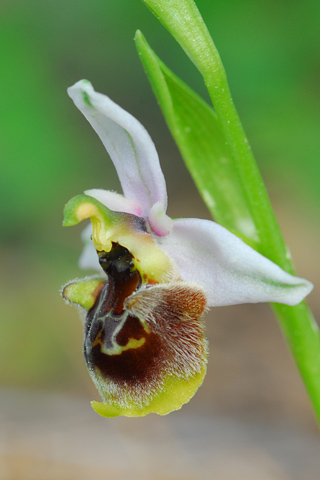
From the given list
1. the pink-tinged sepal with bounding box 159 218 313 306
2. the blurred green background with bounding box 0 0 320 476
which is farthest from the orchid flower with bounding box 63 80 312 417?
the blurred green background with bounding box 0 0 320 476

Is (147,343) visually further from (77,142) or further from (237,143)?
(77,142)

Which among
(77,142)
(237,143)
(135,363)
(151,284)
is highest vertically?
(77,142)

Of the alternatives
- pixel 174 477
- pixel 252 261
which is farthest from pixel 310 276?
pixel 252 261

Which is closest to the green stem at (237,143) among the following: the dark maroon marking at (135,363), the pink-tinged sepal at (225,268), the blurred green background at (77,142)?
the pink-tinged sepal at (225,268)

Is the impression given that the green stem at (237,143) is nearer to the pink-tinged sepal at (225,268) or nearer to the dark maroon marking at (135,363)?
the pink-tinged sepal at (225,268)

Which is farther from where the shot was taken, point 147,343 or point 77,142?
point 77,142

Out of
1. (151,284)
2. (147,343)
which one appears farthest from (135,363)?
(151,284)

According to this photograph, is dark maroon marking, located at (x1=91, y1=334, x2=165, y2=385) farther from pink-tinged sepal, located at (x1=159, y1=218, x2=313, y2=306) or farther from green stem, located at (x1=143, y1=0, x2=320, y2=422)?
green stem, located at (x1=143, y1=0, x2=320, y2=422)

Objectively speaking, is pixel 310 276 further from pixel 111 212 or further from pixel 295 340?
pixel 111 212
